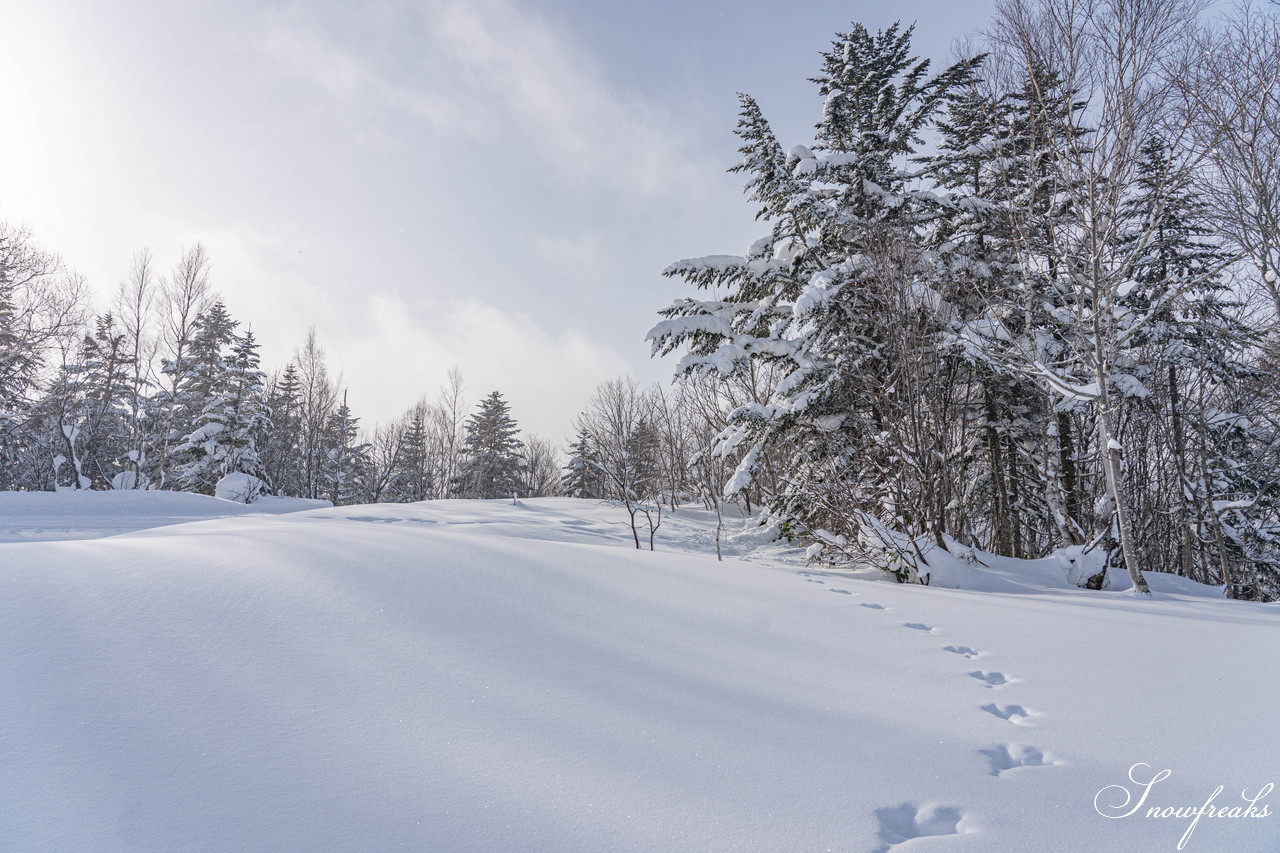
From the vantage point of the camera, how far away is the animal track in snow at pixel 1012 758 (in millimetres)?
2057

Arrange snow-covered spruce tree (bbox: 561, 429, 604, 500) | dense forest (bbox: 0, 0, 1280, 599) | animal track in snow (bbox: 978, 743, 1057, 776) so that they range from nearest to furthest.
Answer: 1. animal track in snow (bbox: 978, 743, 1057, 776)
2. dense forest (bbox: 0, 0, 1280, 599)
3. snow-covered spruce tree (bbox: 561, 429, 604, 500)

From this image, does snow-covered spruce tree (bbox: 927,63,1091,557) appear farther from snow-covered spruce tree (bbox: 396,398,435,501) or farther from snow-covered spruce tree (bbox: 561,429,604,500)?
snow-covered spruce tree (bbox: 396,398,435,501)

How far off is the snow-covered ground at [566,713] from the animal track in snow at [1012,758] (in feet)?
0.05

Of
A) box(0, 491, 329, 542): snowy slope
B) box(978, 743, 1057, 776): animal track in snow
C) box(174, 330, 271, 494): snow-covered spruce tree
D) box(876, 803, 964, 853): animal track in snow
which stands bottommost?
box(876, 803, 964, 853): animal track in snow

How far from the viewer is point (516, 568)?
3.94 metres

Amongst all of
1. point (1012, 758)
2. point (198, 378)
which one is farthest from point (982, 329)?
point (198, 378)

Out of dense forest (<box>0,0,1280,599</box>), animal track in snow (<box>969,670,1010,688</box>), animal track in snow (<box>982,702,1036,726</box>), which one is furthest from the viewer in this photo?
dense forest (<box>0,0,1280,599</box>)

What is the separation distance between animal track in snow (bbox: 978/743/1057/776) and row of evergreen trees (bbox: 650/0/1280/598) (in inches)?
166

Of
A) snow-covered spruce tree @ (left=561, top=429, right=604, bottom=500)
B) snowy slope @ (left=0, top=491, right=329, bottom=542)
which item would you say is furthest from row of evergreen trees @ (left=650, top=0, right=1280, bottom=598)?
snow-covered spruce tree @ (left=561, top=429, right=604, bottom=500)

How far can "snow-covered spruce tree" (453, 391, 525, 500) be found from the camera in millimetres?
26641

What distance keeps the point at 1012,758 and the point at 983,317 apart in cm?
768

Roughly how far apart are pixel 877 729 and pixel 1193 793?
103cm

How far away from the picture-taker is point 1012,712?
2525mm

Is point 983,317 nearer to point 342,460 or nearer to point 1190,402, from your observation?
point 1190,402
